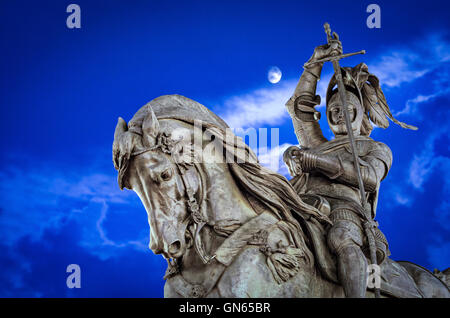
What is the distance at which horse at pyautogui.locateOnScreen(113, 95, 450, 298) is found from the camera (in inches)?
125

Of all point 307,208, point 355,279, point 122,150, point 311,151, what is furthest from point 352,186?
point 122,150

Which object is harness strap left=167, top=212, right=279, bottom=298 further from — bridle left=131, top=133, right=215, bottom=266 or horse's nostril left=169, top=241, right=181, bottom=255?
horse's nostril left=169, top=241, right=181, bottom=255

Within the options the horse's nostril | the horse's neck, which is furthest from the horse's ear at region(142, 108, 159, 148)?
the horse's nostril

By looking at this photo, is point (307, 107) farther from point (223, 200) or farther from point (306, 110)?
point (223, 200)

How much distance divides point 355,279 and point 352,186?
106 centimetres

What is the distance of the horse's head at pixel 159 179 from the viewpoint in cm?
316

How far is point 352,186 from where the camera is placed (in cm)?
428

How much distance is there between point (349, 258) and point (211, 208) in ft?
2.90

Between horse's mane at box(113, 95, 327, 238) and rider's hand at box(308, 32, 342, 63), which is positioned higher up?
rider's hand at box(308, 32, 342, 63)

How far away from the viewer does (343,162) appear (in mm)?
4207

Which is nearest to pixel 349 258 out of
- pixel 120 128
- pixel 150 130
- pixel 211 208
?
pixel 211 208

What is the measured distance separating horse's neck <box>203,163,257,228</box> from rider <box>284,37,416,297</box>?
62 cm

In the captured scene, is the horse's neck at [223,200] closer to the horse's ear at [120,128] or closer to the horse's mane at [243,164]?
the horse's mane at [243,164]

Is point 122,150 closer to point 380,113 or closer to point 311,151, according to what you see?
point 311,151
